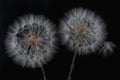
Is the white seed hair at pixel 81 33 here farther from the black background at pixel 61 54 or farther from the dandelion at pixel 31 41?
the black background at pixel 61 54

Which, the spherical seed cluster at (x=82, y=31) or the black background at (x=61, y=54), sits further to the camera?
the black background at (x=61, y=54)

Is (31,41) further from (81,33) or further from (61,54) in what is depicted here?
(61,54)

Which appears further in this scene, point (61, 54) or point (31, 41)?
point (61, 54)

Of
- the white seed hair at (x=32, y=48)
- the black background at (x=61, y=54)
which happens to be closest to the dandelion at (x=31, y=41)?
the white seed hair at (x=32, y=48)

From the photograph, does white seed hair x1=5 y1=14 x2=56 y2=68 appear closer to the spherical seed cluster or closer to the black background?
the spherical seed cluster

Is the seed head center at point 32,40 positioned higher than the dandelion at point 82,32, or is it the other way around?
the dandelion at point 82,32

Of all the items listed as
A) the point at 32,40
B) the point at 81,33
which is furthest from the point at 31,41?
the point at 81,33

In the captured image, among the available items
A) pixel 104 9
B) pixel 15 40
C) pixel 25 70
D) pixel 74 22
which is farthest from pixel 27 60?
pixel 104 9
